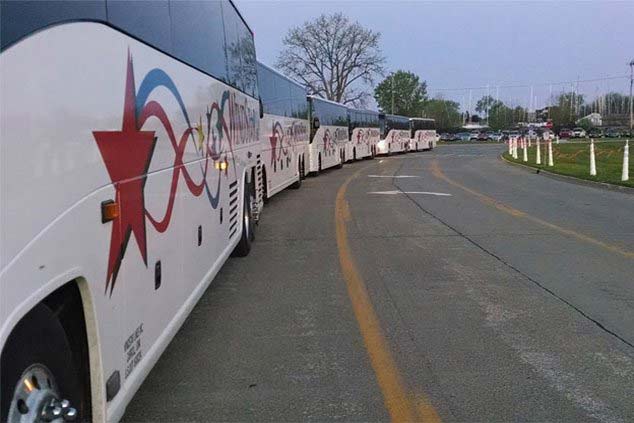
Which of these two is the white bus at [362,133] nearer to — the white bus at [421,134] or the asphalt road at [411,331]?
the white bus at [421,134]

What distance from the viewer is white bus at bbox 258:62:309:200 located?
1583 cm

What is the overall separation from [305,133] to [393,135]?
35023 mm

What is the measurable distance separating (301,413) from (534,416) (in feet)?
4.80

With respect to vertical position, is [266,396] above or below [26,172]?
below

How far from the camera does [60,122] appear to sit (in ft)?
8.91

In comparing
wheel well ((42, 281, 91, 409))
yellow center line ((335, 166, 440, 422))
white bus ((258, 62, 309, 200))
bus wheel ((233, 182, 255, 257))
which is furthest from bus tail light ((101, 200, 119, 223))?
white bus ((258, 62, 309, 200))

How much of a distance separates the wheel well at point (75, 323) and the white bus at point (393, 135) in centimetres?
5234

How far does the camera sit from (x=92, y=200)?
3055 mm

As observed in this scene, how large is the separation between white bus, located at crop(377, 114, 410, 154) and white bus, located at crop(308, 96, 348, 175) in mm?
16887

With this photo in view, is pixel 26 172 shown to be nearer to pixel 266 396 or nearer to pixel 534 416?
pixel 266 396

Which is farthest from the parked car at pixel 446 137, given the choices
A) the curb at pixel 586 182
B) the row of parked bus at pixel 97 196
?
the row of parked bus at pixel 97 196

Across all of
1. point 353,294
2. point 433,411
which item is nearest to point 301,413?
point 433,411

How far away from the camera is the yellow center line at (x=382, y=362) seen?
424 centimetres

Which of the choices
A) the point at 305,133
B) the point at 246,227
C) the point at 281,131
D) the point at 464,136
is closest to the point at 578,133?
the point at 464,136
